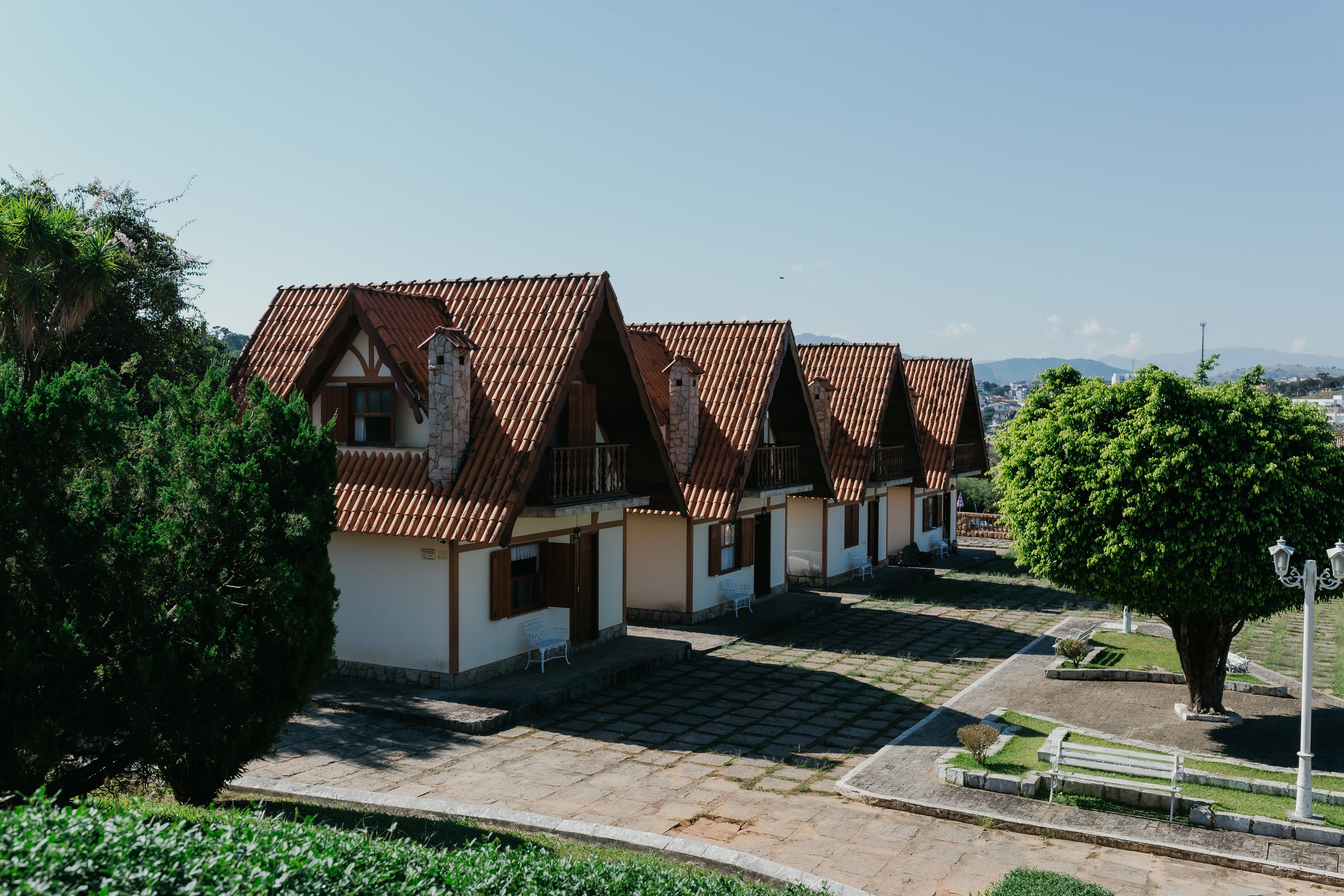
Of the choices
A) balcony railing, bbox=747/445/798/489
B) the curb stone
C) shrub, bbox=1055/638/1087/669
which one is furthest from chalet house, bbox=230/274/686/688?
shrub, bbox=1055/638/1087/669

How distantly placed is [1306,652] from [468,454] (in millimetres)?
11263

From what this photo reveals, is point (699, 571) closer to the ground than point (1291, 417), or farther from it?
closer to the ground

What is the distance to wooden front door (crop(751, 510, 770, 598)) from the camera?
24.6 m

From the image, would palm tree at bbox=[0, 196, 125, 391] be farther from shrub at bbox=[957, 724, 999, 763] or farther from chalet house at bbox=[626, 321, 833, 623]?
shrub at bbox=[957, 724, 999, 763]

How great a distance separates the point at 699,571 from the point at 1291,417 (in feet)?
38.5

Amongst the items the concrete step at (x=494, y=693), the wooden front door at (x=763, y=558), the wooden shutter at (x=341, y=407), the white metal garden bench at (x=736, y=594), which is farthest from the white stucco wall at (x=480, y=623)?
the wooden front door at (x=763, y=558)

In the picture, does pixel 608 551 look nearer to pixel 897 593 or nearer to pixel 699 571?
pixel 699 571

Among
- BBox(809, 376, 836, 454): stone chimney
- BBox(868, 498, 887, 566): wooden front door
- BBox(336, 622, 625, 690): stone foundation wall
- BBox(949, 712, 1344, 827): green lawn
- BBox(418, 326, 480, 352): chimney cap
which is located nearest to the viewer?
BBox(949, 712, 1344, 827): green lawn

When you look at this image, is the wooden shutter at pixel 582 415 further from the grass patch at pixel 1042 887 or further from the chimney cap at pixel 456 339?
the grass patch at pixel 1042 887

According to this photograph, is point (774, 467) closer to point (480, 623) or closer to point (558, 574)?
point (558, 574)

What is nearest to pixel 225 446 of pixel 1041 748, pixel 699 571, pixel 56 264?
pixel 1041 748

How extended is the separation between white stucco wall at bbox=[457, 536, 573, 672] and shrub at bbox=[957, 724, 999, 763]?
24.4 feet

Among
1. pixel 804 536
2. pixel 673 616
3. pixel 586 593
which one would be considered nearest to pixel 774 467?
pixel 673 616

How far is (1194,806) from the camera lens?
1068 cm
